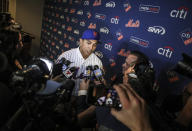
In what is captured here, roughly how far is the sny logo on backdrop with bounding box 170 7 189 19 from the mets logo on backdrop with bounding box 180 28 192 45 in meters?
0.17

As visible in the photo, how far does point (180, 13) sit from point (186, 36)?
29 cm

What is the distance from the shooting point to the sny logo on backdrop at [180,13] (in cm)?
175

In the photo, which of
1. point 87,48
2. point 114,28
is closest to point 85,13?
point 114,28

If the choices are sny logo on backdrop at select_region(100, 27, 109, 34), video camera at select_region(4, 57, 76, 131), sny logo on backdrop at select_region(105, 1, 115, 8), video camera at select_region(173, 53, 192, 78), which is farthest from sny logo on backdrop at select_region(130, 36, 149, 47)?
video camera at select_region(4, 57, 76, 131)

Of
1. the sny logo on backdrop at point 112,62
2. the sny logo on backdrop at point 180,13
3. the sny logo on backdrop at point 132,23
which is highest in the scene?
the sny logo on backdrop at point 180,13

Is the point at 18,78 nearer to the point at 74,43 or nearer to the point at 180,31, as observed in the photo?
the point at 180,31

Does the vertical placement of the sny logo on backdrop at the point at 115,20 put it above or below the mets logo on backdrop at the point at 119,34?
above

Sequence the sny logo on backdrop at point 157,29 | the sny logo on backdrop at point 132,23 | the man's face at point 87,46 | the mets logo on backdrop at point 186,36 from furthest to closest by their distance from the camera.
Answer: the sny logo on backdrop at point 132,23 → the man's face at point 87,46 → the sny logo on backdrop at point 157,29 → the mets logo on backdrop at point 186,36

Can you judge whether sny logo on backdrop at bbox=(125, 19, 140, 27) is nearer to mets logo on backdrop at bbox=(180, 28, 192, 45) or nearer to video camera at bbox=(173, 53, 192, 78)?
mets logo on backdrop at bbox=(180, 28, 192, 45)

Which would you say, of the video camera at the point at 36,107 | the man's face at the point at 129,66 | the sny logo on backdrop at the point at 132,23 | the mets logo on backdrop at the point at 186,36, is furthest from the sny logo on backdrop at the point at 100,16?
the video camera at the point at 36,107

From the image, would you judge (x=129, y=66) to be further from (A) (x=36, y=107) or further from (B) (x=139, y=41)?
(A) (x=36, y=107)

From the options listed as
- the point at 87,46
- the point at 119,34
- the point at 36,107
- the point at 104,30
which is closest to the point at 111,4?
the point at 104,30

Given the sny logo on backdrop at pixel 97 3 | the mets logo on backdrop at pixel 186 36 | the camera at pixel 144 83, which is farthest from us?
the sny logo on backdrop at pixel 97 3

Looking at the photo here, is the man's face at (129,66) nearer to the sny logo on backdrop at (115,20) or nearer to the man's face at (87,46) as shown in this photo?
the man's face at (87,46)
